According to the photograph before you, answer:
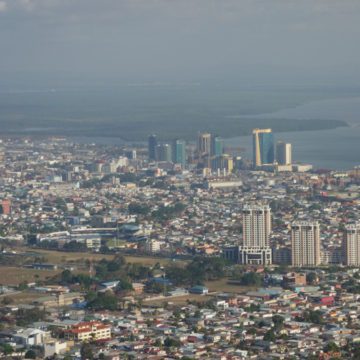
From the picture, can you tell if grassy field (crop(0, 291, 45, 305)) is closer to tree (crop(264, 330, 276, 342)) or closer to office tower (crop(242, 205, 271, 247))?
tree (crop(264, 330, 276, 342))

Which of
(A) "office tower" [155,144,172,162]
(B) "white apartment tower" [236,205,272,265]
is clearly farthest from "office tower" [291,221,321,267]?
(A) "office tower" [155,144,172,162]

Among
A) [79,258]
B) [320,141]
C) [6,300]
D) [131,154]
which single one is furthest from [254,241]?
[320,141]

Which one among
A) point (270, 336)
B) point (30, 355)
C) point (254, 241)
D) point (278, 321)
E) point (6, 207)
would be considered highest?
point (6, 207)

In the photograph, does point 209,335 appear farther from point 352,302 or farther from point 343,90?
point 343,90

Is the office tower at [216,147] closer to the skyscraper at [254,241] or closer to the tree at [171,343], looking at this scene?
the skyscraper at [254,241]

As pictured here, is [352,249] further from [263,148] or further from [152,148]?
[152,148]

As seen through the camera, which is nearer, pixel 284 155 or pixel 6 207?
pixel 6 207
